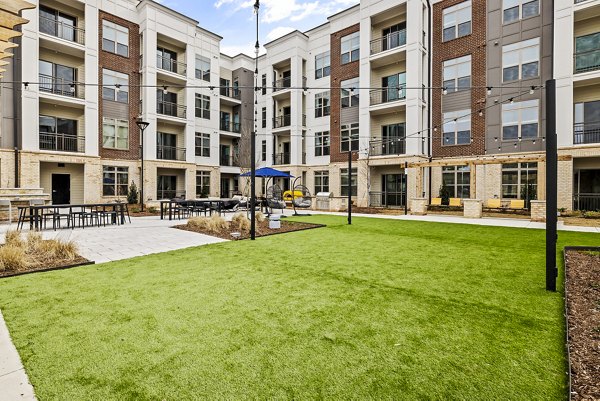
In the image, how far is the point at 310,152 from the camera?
2783 cm

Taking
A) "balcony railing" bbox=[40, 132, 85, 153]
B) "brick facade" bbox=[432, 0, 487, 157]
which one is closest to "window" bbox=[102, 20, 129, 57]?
"balcony railing" bbox=[40, 132, 85, 153]

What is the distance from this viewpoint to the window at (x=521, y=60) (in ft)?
59.2

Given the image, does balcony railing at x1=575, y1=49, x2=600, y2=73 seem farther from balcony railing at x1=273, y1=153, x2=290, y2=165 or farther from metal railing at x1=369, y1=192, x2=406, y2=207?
balcony railing at x1=273, y1=153, x2=290, y2=165

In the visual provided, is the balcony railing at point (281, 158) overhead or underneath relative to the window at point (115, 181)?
overhead

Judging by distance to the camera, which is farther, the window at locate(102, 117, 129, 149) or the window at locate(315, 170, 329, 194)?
the window at locate(315, 170, 329, 194)

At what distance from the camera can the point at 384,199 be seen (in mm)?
23219

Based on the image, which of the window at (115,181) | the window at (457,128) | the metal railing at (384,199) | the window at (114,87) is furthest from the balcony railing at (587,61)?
A: the window at (115,181)

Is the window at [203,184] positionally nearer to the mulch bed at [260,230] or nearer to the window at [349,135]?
the window at [349,135]

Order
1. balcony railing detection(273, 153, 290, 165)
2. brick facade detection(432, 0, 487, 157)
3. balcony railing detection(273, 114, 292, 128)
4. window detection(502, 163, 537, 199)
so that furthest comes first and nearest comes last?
balcony railing detection(273, 153, 290, 165)
balcony railing detection(273, 114, 292, 128)
brick facade detection(432, 0, 487, 157)
window detection(502, 163, 537, 199)

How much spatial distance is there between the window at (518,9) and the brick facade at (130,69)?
80.5 ft

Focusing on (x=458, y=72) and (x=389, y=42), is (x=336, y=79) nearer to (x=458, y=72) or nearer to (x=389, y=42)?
(x=389, y=42)

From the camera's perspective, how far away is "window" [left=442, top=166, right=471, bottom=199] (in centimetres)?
2014

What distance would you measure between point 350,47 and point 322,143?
771cm

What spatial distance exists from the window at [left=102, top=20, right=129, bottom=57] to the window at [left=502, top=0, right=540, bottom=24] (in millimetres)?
24911
